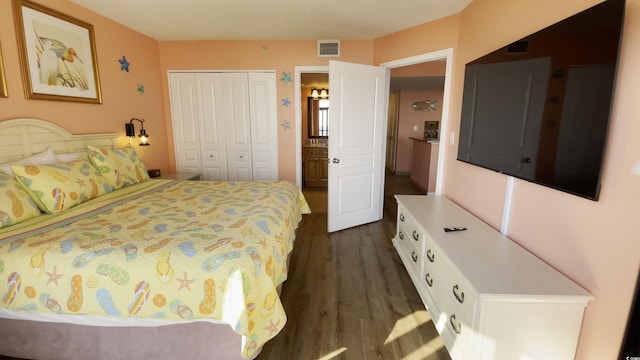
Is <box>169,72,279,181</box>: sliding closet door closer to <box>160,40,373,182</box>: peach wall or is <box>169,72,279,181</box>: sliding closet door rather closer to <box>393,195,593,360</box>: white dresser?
<box>160,40,373,182</box>: peach wall

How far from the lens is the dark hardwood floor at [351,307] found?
1785 millimetres

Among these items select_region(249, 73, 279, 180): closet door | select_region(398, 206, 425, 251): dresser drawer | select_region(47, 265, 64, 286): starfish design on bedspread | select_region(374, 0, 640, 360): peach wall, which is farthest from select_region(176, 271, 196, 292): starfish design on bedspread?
select_region(249, 73, 279, 180): closet door

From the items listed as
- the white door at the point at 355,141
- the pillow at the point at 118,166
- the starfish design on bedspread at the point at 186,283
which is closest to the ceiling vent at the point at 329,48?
the white door at the point at 355,141

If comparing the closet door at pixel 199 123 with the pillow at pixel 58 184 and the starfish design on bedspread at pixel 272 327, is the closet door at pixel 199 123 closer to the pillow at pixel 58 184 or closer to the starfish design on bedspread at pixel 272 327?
the pillow at pixel 58 184

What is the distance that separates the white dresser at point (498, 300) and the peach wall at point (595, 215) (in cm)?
7

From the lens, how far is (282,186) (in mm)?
2947

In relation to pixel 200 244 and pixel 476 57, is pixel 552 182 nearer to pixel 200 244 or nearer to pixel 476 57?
pixel 476 57

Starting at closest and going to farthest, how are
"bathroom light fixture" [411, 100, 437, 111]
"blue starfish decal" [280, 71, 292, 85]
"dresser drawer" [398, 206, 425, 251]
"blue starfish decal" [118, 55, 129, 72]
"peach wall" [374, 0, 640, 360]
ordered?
"peach wall" [374, 0, 640, 360], "dresser drawer" [398, 206, 425, 251], "blue starfish decal" [118, 55, 129, 72], "blue starfish decal" [280, 71, 292, 85], "bathroom light fixture" [411, 100, 437, 111]

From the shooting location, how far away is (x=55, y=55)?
2.54m

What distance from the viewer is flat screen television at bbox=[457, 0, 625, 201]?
1224 millimetres

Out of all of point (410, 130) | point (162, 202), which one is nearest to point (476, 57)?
point (162, 202)

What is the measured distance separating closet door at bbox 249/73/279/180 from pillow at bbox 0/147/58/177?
86.2 inches

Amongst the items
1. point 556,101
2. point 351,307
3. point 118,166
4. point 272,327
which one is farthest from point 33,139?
point 556,101

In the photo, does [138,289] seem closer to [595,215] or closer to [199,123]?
[595,215]
